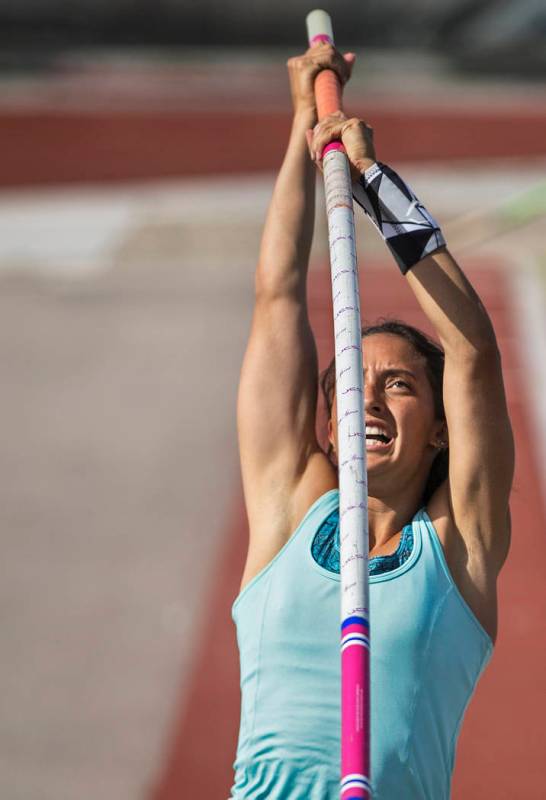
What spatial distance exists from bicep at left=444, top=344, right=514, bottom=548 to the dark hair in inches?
6.4

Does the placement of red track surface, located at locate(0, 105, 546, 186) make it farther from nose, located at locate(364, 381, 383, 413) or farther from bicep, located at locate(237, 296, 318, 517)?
nose, located at locate(364, 381, 383, 413)

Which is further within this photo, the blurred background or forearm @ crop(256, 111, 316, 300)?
the blurred background

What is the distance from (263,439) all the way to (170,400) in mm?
5236

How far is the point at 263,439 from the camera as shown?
2.47m

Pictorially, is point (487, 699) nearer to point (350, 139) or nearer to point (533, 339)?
point (350, 139)

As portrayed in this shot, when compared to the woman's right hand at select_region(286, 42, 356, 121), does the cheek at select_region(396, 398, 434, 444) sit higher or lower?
lower

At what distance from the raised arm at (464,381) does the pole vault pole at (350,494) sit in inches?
4.8

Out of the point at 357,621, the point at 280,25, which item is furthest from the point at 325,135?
the point at 280,25

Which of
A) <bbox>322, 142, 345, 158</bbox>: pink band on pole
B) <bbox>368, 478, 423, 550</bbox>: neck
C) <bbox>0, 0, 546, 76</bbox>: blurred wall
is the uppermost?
<bbox>0, 0, 546, 76</bbox>: blurred wall

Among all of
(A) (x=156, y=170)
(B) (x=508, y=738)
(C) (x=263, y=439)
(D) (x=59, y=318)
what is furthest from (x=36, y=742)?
(A) (x=156, y=170)

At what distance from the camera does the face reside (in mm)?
2260

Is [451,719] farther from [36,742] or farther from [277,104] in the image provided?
[277,104]

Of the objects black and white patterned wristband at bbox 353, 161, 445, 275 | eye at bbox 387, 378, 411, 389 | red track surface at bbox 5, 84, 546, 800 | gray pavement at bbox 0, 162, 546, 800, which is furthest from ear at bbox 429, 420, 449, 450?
gray pavement at bbox 0, 162, 546, 800

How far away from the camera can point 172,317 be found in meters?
8.78
